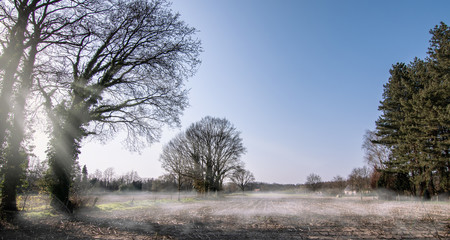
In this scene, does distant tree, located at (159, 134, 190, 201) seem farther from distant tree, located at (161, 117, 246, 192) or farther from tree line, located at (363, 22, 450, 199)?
tree line, located at (363, 22, 450, 199)

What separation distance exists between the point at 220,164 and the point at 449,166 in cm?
2943

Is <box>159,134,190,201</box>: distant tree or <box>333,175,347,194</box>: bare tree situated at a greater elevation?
<box>159,134,190,201</box>: distant tree

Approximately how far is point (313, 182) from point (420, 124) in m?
61.8

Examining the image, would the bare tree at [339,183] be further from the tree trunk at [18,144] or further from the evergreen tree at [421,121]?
the tree trunk at [18,144]

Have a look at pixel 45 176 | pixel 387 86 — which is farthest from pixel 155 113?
pixel 387 86

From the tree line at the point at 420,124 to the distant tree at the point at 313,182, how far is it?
5064 cm

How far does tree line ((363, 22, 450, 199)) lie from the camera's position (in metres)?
22.9

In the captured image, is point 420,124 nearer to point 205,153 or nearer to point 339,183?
point 205,153

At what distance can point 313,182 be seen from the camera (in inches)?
3263

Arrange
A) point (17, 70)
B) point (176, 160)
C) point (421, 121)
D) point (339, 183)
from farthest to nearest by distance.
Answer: point (339, 183) < point (176, 160) < point (421, 121) < point (17, 70)

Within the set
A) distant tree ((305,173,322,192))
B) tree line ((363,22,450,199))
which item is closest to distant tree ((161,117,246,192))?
tree line ((363,22,450,199))

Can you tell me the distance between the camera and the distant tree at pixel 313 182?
80.3 metres

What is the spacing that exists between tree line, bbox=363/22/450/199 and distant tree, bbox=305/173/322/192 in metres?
50.6

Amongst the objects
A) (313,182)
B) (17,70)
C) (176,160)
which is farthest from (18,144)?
(313,182)
